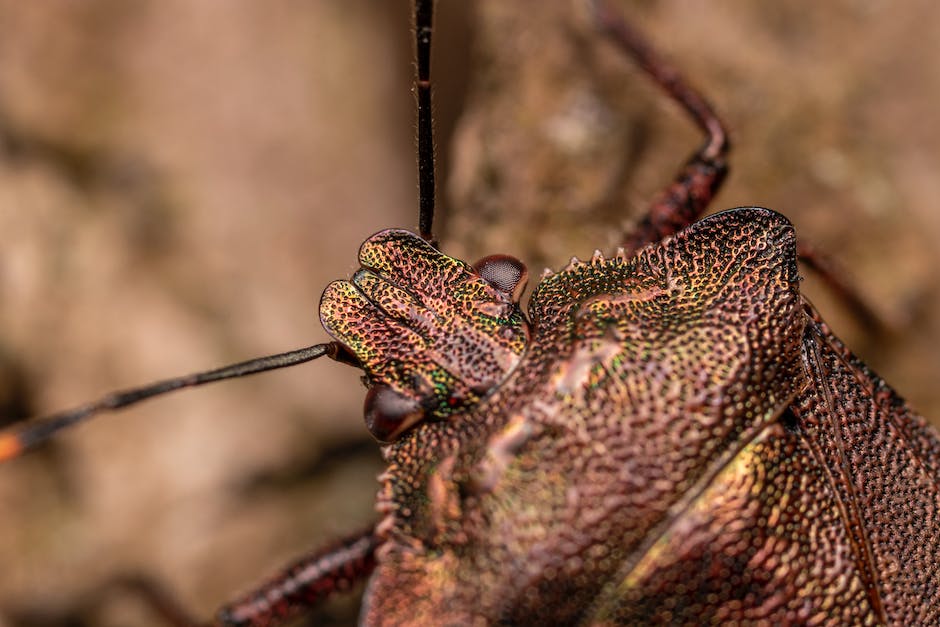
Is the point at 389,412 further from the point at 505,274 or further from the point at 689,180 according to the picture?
the point at 689,180

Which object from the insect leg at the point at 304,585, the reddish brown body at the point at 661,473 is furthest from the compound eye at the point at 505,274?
the insect leg at the point at 304,585

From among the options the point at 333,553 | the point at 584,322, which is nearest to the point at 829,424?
the point at 584,322

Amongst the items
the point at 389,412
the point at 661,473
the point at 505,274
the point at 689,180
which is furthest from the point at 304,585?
the point at 689,180

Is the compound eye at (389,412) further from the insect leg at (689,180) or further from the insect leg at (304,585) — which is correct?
the insect leg at (689,180)

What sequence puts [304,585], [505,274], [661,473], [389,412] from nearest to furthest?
[661,473] → [389,412] → [505,274] → [304,585]

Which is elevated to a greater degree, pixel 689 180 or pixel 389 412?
pixel 689 180

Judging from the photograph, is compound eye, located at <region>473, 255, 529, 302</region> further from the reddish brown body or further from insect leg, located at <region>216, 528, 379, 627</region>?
insect leg, located at <region>216, 528, 379, 627</region>
